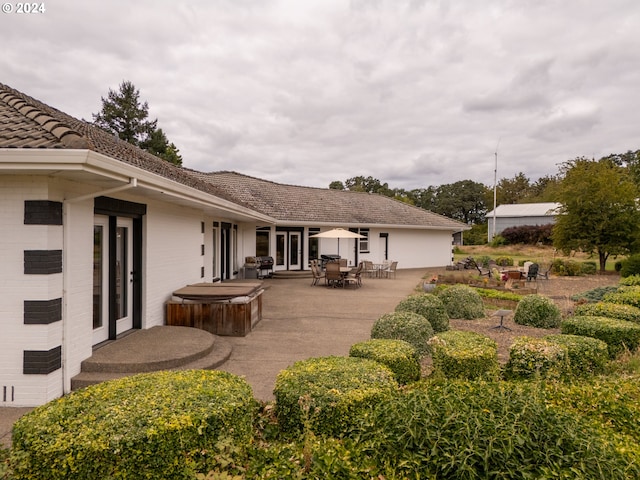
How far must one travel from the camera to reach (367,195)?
1201 inches

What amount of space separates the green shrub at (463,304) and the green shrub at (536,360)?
488 cm

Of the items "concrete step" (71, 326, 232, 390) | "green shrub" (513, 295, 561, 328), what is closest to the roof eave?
"concrete step" (71, 326, 232, 390)

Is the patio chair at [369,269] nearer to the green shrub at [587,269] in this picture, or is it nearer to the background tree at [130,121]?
the green shrub at [587,269]

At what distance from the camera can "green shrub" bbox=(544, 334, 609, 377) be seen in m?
5.25

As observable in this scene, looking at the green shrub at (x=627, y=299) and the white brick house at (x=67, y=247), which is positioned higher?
the white brick house at (x=67, y=247)

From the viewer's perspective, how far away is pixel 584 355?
17.4 feet

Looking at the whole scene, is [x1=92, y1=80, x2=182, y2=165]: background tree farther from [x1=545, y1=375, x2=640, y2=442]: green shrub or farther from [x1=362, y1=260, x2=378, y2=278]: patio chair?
[x1=545, y1=375, x2=640, y2=442]: green shrub

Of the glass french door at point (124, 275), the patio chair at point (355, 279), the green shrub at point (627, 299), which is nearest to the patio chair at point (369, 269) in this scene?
the patio chair at point (355, 279)

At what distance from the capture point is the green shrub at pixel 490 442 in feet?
6.91

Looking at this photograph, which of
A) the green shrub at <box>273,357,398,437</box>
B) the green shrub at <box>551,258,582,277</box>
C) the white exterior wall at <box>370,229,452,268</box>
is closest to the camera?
the green shrub at <box>273,357,398,437</box>

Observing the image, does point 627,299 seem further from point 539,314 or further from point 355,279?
point 355,279

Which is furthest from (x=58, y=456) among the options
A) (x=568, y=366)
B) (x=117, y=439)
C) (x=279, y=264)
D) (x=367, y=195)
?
(x=367, y=195)

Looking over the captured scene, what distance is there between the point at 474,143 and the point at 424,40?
29619mm

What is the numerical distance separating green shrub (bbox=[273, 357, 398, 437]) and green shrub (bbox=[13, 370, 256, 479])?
377mm
